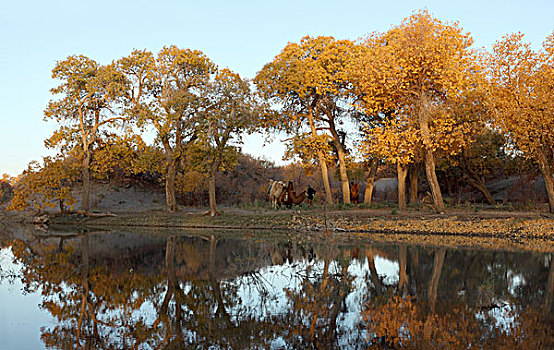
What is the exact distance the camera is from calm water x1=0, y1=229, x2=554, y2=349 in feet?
Answer: 18.8

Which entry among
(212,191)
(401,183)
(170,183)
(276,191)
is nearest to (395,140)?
(401,183)

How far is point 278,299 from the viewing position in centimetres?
789

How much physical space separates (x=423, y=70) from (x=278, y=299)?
16706mm

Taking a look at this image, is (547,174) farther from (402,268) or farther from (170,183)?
(170,183)

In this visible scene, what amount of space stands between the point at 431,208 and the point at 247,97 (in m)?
10.6

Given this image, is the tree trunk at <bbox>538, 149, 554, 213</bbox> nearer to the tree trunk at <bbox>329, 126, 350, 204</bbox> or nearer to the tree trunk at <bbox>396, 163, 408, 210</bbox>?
the tree trunk at <bbox>396, 163, 408, 210</bbox>

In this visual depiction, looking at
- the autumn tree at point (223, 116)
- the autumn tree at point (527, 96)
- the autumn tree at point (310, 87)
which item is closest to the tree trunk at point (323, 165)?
the autumn tree at point (310, 87)

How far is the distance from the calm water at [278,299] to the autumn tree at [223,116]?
36.0 ft

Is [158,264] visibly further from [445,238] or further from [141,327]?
[445,238]

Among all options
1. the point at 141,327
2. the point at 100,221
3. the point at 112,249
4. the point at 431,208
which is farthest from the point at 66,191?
the point at 141,327

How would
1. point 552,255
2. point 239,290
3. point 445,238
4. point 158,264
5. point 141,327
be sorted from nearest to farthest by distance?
point 141,327 < point 239,290 < point 158,264 < point 552,255 < point 445,238

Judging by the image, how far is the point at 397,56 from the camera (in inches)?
864

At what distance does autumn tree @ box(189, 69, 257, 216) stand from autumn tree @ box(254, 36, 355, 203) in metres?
3.82

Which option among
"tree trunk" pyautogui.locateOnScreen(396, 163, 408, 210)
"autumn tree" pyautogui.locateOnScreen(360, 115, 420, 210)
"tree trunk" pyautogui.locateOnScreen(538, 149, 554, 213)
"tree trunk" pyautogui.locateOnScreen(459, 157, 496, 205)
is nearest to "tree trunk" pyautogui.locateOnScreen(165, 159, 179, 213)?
"autumn tree" pyautogui.locateOnScreen(360, 115, 420, 210)
